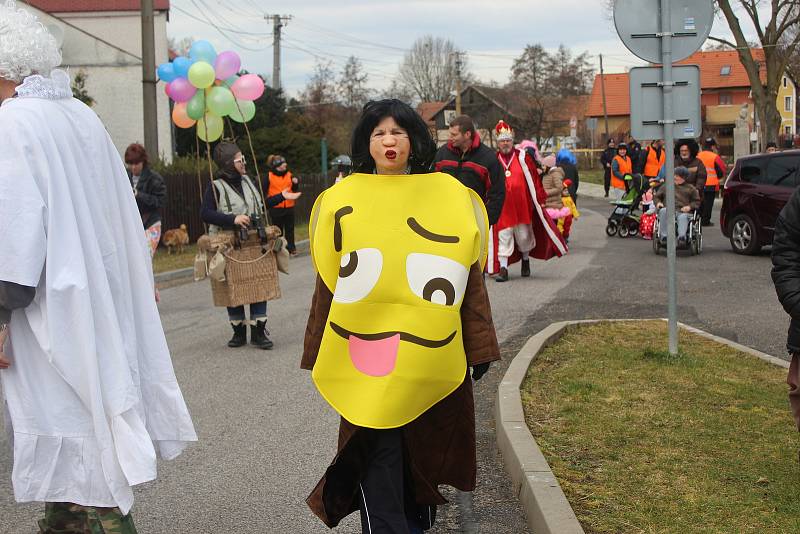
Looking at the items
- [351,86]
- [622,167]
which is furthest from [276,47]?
[622,167]

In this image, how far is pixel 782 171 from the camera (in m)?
16.9

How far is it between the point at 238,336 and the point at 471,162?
2.72 metres

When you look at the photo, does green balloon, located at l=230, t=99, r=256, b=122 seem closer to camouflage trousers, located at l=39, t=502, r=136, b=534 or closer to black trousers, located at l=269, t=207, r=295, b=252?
camouflage trousers, located at l=39, t=502, r=136, b=534

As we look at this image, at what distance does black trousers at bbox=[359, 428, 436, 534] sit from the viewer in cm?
385

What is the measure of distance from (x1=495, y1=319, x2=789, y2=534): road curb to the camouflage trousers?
5.66ft

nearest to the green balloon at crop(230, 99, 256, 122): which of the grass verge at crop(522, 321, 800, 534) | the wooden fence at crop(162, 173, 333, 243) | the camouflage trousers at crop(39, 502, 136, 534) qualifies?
the grass verge at crop(522, 321, 800, 534)

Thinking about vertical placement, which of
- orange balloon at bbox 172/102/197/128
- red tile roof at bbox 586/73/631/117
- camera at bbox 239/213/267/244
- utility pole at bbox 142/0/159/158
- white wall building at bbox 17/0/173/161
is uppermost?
red tile roof at bbox 586/73/631/117

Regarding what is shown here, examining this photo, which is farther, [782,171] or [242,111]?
[782,171]

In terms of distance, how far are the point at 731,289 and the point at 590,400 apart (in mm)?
7133

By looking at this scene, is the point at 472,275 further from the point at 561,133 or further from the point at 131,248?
the point at 561,133

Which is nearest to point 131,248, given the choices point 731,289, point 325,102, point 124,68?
point 731,289

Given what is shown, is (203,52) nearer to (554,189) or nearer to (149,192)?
(149,192)

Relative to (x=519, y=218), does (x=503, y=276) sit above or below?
below

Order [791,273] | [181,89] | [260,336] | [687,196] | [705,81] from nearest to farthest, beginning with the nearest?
1. [791,273]
2. [260,336]
3. [181,89]
4. [687,196]
5. [705,81]
